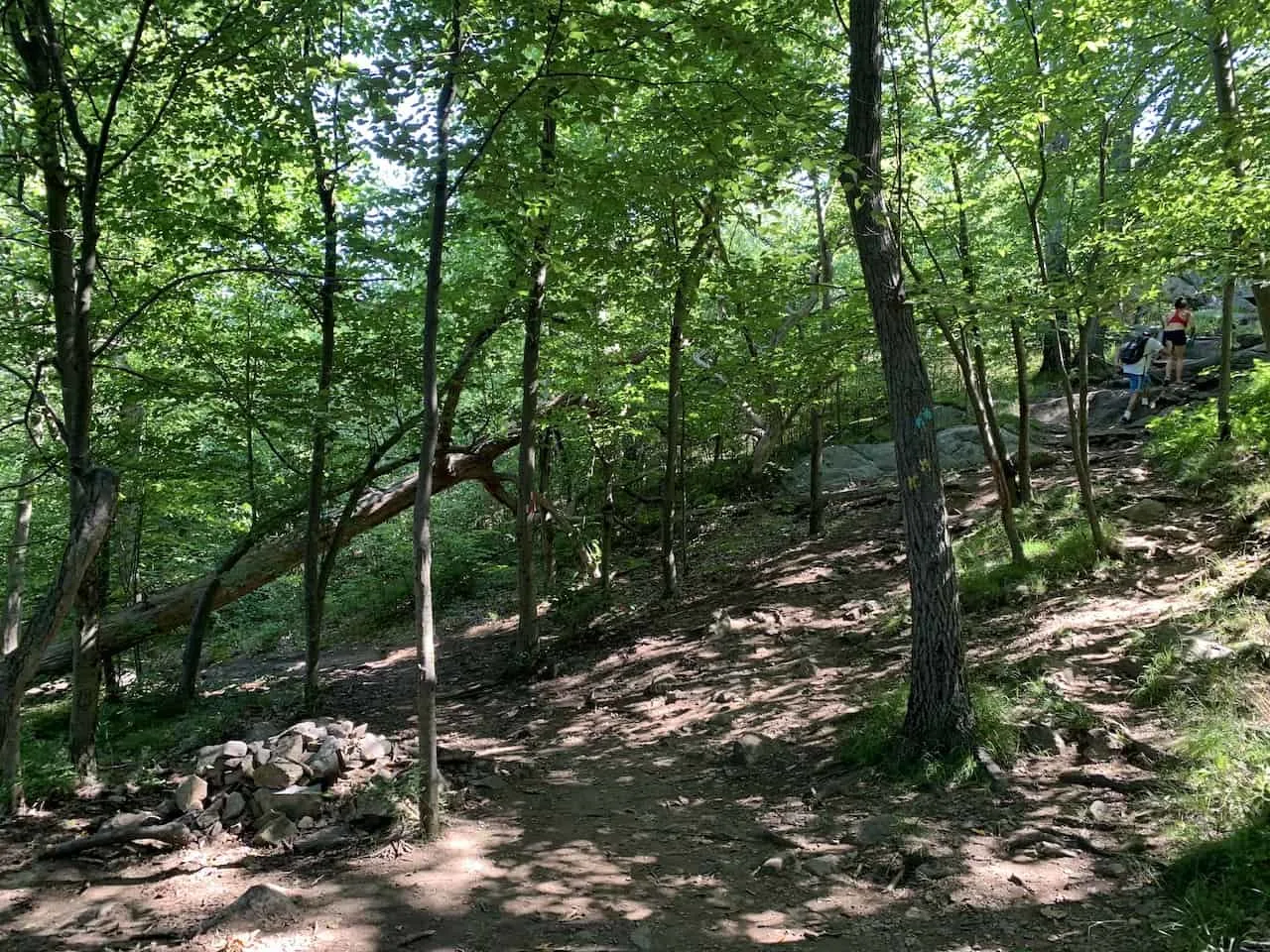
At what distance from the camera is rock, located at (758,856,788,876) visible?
4402 millimetres

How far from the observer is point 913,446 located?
543 cm

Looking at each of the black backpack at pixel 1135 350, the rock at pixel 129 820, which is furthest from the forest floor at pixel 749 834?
the black backpack at pixel 1135 350

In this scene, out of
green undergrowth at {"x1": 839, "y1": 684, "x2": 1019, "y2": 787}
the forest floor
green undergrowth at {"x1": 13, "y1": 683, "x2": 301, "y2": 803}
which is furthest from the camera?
green undergrowth at {"x1": 13, "y1": 683, "x2": 301, "y2": 803}

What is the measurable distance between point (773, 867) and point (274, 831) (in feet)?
11.9

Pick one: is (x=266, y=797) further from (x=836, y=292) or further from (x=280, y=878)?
(x=836, y=292)

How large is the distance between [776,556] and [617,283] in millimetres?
5132

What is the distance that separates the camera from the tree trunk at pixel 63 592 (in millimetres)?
4832

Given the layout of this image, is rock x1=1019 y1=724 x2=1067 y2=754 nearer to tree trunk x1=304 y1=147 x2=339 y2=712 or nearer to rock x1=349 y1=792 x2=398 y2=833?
rock x1=349 y1=792 x2=398 y2=833

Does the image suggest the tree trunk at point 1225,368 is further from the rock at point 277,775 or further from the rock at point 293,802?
the rock at point 277,775

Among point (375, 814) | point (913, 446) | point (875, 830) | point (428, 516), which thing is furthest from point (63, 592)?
point (913, 446)

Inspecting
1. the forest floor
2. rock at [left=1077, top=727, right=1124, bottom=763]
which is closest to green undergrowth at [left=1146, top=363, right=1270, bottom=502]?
the forest floor

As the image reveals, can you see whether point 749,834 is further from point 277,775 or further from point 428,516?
point 277,775

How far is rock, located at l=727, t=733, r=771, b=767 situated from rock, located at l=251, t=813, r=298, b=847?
3.46m

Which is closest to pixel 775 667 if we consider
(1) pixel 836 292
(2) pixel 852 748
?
(2) pixel 852 748
